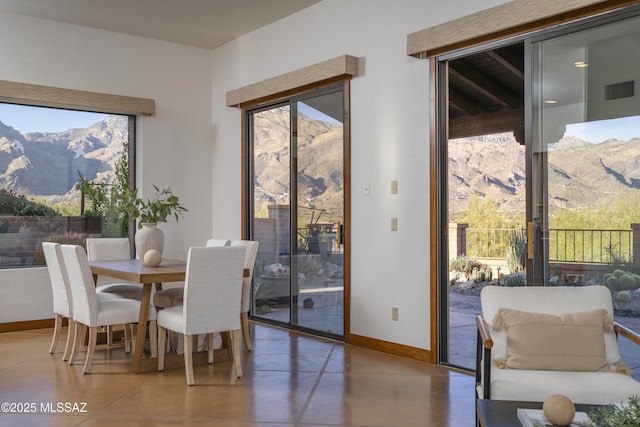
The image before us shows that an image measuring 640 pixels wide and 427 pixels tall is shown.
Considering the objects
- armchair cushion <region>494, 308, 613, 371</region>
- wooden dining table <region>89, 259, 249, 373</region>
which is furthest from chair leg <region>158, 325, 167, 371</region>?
armchair cushion <region>494, 308, 613, 371</region>

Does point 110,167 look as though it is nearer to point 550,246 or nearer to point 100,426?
point 100,426

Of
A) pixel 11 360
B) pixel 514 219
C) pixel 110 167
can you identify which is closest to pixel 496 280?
pixel 514 219

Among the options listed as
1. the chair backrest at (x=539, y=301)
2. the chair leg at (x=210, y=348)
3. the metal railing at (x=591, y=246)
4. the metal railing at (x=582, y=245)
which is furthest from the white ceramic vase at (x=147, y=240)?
the metal railing at (x=591, y=246)

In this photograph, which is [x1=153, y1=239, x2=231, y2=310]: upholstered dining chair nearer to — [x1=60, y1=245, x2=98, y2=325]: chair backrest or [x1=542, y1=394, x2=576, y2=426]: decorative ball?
[x1=60, y1=245, x2=98, y2=325]: chair backrest

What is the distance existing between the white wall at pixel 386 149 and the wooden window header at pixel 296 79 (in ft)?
0.46

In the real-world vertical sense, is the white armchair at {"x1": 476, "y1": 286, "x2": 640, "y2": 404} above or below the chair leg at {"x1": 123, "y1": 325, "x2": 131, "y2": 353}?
above

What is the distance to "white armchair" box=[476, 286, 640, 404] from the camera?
2.78 m

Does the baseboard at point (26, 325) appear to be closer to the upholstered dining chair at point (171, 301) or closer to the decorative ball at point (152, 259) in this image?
the upholstered dining chair at point (171, 301)

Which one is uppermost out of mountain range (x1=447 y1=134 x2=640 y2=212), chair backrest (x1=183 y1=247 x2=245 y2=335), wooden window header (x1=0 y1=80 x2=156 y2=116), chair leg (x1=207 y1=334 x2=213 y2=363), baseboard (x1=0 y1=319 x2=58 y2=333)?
wooden window header (x1=0 y1=80 x2=156 y2=116)

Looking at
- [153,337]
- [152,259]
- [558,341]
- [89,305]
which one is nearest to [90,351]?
[89,305]

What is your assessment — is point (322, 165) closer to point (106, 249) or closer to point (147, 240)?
point (147, 240)

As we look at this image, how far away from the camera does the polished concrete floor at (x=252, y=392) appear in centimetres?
341

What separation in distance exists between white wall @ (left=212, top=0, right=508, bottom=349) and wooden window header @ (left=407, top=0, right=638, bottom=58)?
0.14 meters

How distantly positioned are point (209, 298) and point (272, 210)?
2560 mm
